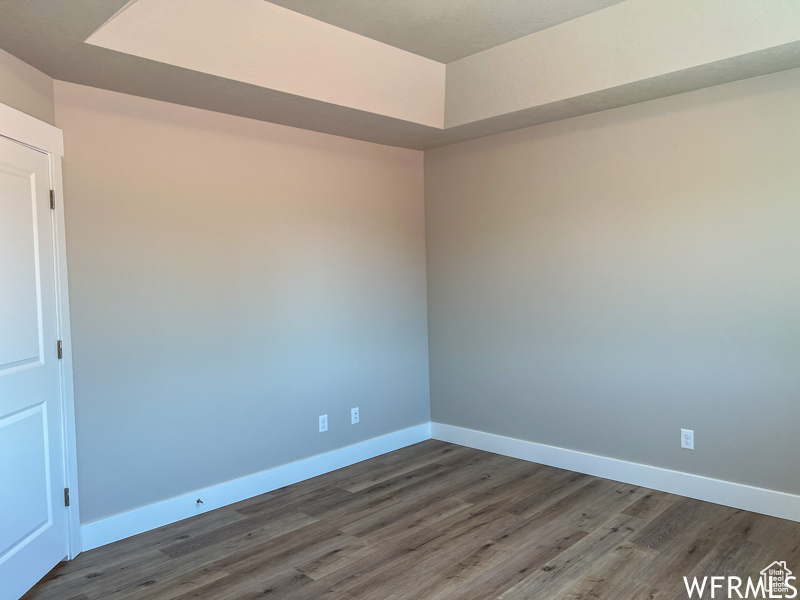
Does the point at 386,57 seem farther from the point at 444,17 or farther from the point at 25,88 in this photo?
the point at 25,88

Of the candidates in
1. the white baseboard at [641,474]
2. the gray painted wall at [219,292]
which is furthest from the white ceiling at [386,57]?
the white baseboard at [641,474]

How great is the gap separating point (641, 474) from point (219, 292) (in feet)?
9.43

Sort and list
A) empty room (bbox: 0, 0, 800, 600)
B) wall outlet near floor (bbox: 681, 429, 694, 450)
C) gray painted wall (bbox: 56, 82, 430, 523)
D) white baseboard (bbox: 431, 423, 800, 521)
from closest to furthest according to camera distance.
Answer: empty room (bbox: 0, 0, 800, 600), gray painted wall (bbox: 56, 82, 430, 523), white baseboard (bbox: 431, 423, 800, 521), wall outlet near floor (bbox: 681, 429, 694, 450)

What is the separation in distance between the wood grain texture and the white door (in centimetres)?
22

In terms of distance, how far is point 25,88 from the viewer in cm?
264

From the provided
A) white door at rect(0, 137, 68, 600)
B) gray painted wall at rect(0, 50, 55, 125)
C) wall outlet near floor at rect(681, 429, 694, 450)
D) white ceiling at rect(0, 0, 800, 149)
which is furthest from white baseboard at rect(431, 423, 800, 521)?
gray painted wall at rect(0, 50, 55, 125)

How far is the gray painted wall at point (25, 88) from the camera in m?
2.52

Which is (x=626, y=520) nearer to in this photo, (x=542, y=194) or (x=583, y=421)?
(x=583, y=421)

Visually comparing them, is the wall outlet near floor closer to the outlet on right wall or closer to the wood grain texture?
the outlet on right wall

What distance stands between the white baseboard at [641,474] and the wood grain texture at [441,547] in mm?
73

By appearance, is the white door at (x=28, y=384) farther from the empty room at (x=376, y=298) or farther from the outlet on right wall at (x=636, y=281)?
the outlet on right wall at (x=636, y=281)

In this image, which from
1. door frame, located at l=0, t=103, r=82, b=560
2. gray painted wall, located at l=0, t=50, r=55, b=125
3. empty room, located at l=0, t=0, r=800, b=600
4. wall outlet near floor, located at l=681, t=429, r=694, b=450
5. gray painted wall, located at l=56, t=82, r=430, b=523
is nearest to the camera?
gray painted wall, located at l=0, t=50, r=55, b=125

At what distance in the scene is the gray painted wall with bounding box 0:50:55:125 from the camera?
2521 mm

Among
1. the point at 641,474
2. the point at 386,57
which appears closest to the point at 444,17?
the point at 386,57
